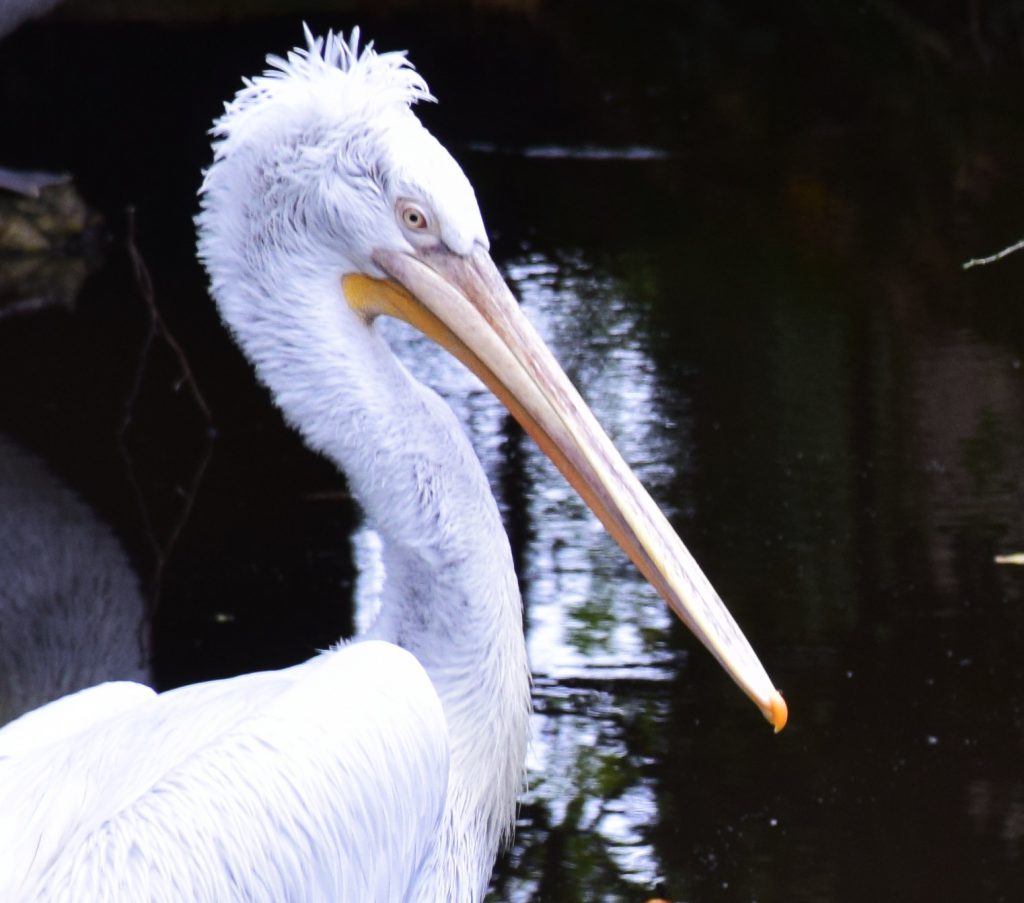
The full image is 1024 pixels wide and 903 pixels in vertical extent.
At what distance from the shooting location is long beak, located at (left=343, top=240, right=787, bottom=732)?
96.0 inches

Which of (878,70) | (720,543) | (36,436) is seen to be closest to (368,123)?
(720,543)

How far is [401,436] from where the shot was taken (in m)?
2.42

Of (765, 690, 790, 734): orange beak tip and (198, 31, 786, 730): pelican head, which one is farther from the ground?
(198, 31, 786, 730): pelican head

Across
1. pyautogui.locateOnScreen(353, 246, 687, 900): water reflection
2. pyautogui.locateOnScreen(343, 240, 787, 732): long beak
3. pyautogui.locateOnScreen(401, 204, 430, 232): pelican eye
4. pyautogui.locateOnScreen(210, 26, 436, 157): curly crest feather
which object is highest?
pyautogui.locateOnScreen(210, 26, 436, 157): curly crest feather

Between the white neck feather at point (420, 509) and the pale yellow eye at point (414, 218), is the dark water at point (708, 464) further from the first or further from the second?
the pale yellow eye at point (414, 218)

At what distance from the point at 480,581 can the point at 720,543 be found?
289cm

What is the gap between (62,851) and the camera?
2.07 m

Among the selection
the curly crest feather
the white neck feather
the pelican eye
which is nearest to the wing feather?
the white neck feather

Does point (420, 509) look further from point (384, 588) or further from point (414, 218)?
point (414, 218)

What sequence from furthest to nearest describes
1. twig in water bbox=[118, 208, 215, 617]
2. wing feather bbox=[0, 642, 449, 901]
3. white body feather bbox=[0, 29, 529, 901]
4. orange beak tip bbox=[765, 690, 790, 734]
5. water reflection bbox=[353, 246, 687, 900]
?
twig in water bbox=[118, 208, 215, 617], water reflection bbox=[353, 246, 687, 900], orange beak tip bbox=[765, 690, 790, 734], white body feather bbox=[0, 29, 529, 901], wing feather bbox=[0, 642, 449, 901]

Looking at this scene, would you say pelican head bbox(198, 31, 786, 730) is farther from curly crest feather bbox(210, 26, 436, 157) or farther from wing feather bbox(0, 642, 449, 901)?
wing feather bbox(0, 642, 449, 901)

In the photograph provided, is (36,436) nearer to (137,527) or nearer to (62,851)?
(137,527)

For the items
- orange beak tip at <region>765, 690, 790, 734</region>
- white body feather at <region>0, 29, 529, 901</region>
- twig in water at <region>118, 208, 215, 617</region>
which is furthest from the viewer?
twig in water at <region>118, 208, 215, 617</region>

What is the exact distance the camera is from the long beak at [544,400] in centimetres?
244
